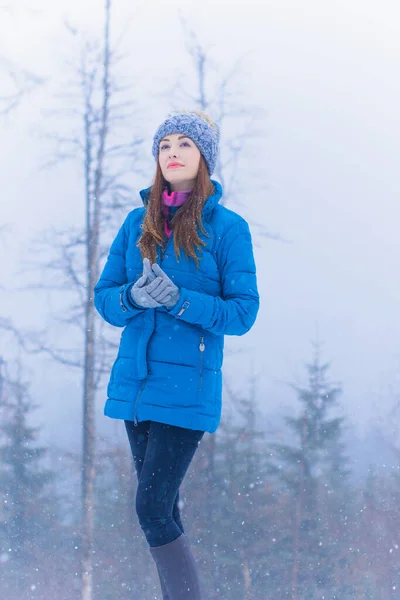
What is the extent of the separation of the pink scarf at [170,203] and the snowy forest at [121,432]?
2.97ft

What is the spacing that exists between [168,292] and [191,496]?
143cm

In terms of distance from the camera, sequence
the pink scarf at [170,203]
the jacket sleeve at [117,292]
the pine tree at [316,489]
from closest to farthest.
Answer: the jacket sleeve at [117,292] → the pink scarf at [170,203] → the pine tree at [316,489]

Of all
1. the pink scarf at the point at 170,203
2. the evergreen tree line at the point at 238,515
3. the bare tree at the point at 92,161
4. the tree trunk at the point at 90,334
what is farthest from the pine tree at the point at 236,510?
the pink scarf at the point at 170,203

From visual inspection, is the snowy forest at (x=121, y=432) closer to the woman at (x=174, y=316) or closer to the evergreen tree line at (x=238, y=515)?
the evergreen tree line at (x=238, y=515)

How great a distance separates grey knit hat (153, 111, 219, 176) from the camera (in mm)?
1733

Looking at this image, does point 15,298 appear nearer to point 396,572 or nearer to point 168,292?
point 168,292

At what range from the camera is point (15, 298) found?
2.57m

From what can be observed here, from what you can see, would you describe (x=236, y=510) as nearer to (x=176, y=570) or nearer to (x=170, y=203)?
(x=176, y=570)

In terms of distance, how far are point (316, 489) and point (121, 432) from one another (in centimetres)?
93

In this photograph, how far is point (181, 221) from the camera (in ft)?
5.40

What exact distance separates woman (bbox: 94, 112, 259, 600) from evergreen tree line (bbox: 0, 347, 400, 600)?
3.22ft

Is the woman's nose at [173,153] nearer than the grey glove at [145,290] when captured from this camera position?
No

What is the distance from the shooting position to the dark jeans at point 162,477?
4.88ft

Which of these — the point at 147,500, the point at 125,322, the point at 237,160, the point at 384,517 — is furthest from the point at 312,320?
the point at 147,500
